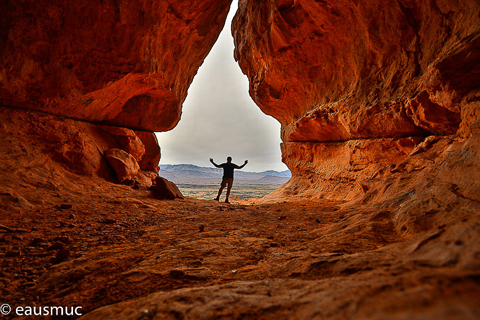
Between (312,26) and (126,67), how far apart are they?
26.7 ft

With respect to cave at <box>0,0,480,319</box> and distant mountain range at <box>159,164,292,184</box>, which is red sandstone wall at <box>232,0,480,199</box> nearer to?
cave at <box>0,0,480,319</box>

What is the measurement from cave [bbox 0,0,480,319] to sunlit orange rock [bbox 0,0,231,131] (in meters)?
0.04

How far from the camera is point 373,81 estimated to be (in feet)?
23.4

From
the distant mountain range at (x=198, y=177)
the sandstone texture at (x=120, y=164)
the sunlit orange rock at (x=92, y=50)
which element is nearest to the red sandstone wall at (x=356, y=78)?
the sunlit orange rock at (x=92, y=50)

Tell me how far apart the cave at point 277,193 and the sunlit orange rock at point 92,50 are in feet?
0.13

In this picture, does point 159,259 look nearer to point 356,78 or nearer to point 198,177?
point 356,78

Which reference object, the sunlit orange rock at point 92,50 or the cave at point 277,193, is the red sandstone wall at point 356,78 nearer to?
the cave at point 277,193

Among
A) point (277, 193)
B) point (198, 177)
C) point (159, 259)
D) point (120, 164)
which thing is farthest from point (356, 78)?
point (198, 177)

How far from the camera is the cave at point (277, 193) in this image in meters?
1.16

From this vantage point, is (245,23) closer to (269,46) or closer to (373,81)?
(269,46)

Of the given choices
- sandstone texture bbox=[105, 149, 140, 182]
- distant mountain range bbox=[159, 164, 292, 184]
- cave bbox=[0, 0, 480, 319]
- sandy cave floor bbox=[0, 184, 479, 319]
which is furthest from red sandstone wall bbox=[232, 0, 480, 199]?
distant mountain range bbox=[159, 164, 292, 184]

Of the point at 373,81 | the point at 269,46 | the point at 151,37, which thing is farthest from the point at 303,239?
the point at 269,46

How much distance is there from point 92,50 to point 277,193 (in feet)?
36.0

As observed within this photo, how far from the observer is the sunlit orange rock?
4887 mm
